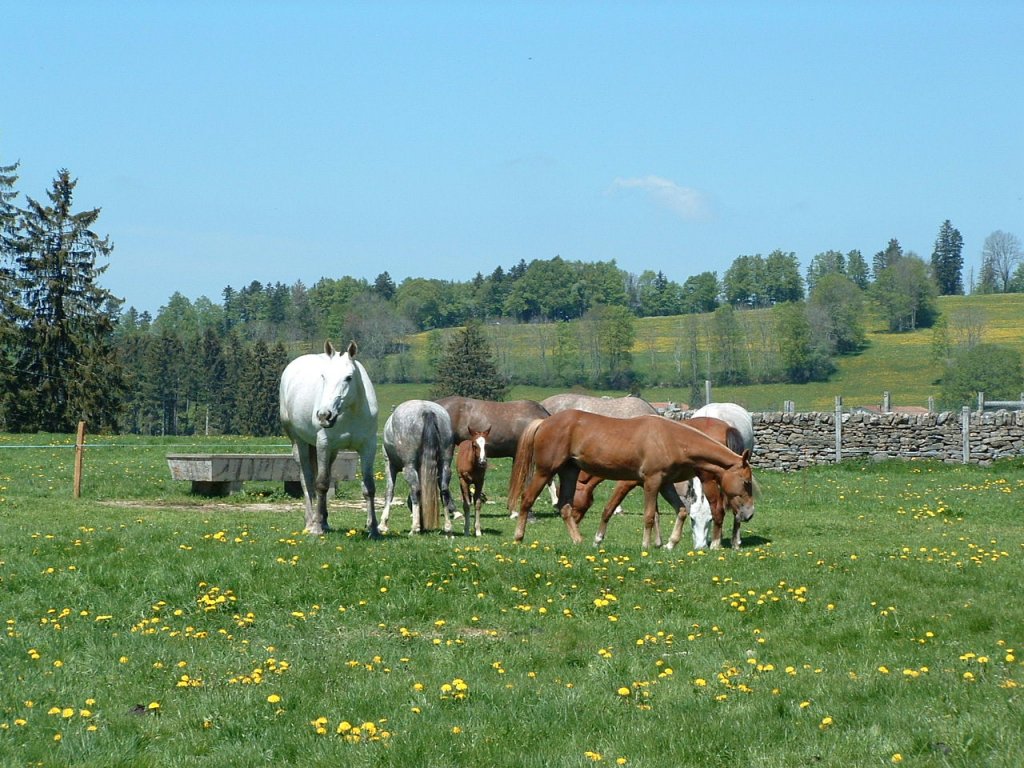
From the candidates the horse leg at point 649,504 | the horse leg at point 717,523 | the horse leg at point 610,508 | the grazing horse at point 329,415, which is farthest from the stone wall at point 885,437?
the grazing horse at point 329,415

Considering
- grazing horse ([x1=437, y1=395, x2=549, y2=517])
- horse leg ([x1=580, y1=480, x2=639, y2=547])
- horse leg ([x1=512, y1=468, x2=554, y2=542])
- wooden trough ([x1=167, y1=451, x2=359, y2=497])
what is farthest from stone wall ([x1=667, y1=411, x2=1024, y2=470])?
horse leg ([x1=512, y1=468, x2=554, y2=542])

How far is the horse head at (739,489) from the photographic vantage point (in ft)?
49.0

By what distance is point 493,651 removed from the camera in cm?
942

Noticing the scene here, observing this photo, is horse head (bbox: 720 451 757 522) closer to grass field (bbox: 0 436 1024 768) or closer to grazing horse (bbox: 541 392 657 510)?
grass field (bbox: 0 436 1024 768)

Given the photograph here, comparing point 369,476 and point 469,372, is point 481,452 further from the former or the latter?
point 469,372

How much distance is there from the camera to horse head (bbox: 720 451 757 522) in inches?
588

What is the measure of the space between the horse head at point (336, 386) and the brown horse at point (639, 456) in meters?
2.60

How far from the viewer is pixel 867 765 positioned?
664 centimetres

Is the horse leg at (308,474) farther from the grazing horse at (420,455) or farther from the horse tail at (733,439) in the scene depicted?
the horse tail at (733,439)

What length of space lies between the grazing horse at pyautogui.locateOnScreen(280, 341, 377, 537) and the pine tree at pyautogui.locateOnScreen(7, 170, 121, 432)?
45445 millimetres

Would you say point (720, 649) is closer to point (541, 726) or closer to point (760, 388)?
point (541, 726)

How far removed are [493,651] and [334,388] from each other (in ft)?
A: 17.6

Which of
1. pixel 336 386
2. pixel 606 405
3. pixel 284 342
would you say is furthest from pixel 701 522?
pixel 284 342

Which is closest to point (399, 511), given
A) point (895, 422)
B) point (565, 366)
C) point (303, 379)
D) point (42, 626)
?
point (303, 379)
